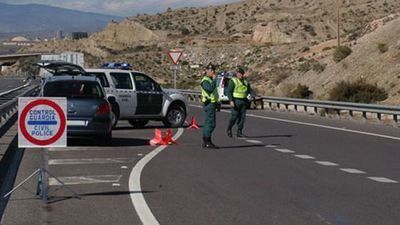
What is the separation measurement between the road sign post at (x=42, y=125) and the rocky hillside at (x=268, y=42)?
31.7m

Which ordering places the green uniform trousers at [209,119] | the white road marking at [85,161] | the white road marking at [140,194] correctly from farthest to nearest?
the green uniform trousers at [209,119] → the white road marking at [85,161] → the white road marking at [140,194]

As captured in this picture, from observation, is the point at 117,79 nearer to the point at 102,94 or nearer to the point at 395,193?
the point at 102,94

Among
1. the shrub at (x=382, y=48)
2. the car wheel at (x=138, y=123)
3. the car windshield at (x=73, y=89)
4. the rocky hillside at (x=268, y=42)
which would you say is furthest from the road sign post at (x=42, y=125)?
the shrub at (x=382, y=48)

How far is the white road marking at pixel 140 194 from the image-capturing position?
10289 millimetres

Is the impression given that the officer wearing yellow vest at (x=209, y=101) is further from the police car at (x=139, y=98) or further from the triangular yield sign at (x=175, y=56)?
the triangular yield sign at (x=175, y=56)

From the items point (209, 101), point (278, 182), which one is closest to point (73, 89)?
point (209, 101)

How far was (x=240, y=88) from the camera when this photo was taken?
22.8m

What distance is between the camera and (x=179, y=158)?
56.8 feet

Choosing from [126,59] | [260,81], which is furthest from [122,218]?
[126,59]

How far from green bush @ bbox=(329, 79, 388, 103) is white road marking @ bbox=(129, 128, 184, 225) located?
26139 millimetres

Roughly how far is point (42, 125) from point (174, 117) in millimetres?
15105

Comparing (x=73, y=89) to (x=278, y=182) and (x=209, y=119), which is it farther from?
(x=278, y=182)

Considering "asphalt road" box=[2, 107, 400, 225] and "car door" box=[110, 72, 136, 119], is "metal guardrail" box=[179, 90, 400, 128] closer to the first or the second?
"asphalt road" box=[2, 107, 400, 225]

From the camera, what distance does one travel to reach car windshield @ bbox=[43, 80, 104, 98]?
65.2ft
